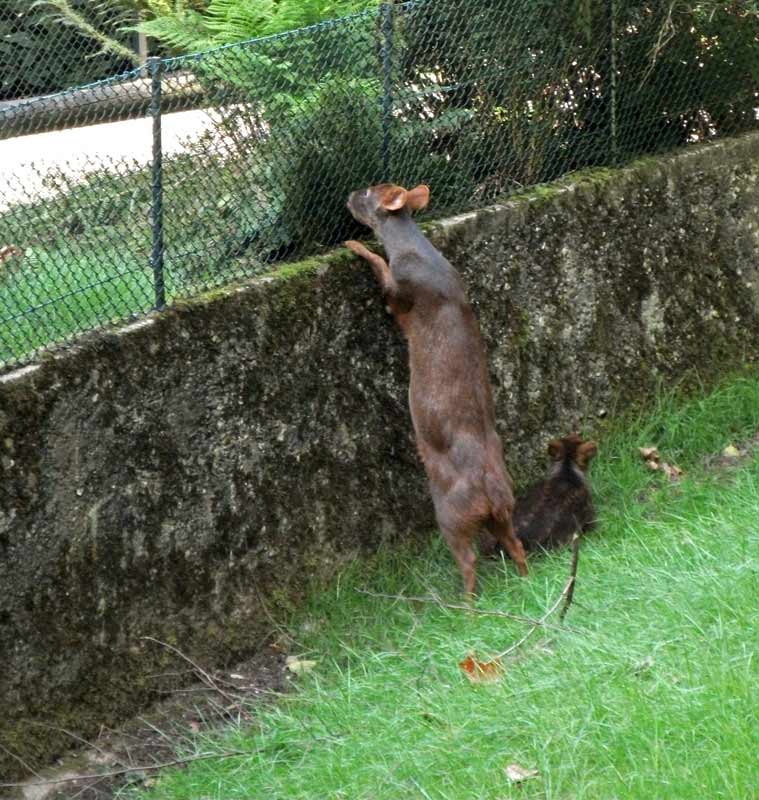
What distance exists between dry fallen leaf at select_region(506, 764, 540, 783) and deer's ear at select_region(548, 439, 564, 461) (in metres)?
3.00

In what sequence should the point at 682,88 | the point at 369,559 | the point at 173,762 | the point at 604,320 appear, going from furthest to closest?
the point at 682,88 → the point at 604,320 → the point at 369,559 → the point at 173,762

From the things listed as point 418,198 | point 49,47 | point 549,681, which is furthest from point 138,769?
point 49,47

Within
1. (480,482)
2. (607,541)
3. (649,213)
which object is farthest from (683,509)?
(649,213)

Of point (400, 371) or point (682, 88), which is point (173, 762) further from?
point (682, 88)

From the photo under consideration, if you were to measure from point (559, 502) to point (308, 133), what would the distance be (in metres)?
2.19

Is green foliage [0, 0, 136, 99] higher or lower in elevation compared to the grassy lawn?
higher

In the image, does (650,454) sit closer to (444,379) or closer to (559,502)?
(559,502)

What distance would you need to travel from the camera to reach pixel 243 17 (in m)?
7.63

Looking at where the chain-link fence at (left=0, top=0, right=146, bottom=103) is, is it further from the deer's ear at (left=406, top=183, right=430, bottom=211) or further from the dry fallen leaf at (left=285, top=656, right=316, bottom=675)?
the dry fallen leaf at (left=285, top=656, right=316, bottom=675)

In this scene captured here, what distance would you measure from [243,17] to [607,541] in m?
3.22

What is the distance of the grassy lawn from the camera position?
15.1 feet

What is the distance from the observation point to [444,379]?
704 centimetres

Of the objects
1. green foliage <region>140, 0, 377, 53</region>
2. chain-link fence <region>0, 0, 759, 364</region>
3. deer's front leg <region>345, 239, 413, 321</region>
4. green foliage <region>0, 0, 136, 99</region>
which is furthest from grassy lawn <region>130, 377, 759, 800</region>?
green foliage <region>0, 0, 136, 99</region>

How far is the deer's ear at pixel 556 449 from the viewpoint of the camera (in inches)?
296
